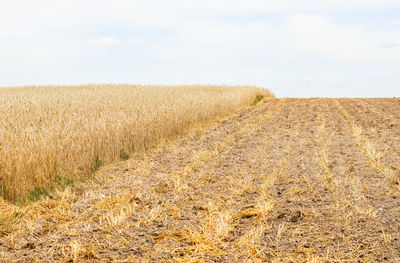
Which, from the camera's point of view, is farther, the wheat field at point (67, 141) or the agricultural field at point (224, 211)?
the wheat field at point (67, 141)

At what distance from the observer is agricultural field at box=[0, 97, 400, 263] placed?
14.7 feet

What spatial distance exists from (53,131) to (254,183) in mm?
4236

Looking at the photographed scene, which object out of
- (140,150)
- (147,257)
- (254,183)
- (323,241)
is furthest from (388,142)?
(147,257)

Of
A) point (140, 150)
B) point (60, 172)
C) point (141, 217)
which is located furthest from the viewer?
point (140, 150)

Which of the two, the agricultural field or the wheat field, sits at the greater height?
the wheat field

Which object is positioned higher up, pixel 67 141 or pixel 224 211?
pixel 67 141

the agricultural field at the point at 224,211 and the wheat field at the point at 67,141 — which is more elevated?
the wheat field at the point at 67,141

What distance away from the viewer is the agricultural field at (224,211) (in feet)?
14.7

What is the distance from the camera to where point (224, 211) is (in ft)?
18.5

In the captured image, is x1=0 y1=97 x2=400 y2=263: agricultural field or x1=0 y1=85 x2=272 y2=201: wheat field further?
x1=0 y1=85 x2=272 y2=201: wheat field

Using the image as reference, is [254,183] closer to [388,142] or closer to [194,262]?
[194,262]

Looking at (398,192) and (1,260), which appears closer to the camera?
(1,260)

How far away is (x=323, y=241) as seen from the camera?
4.68 metres

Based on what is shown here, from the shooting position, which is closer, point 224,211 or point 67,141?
point 224,211
